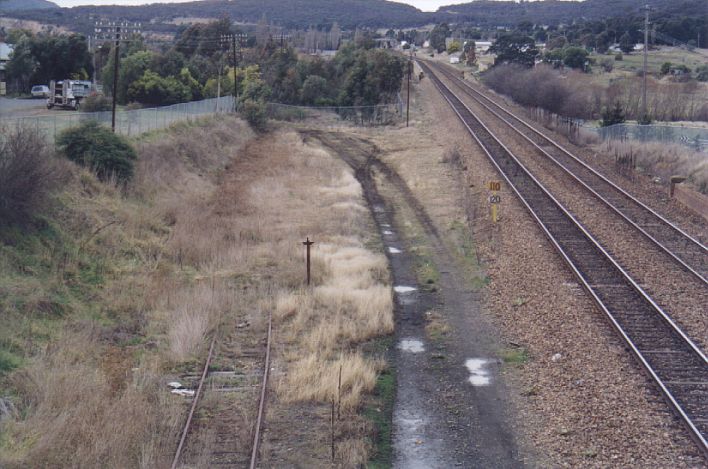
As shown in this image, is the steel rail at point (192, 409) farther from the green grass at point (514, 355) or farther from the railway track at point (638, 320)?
the railway track at point (638, 320)

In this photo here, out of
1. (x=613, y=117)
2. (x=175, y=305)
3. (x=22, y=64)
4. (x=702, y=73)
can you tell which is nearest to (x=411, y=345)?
(x=175, y=305)

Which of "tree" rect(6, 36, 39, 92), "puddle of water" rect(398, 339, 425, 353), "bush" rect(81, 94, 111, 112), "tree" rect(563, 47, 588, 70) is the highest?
"tree" rect(563, 47, 588, 70)

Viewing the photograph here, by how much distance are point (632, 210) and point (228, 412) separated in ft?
63.3

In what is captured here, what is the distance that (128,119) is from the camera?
38312 mm

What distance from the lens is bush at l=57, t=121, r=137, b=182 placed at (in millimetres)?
27672

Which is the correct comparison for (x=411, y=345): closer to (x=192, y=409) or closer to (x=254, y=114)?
(x=192, y=409)

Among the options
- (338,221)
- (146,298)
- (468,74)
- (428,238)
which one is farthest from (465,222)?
(468,74)

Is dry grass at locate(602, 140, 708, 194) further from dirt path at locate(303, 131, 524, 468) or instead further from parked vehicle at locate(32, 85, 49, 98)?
parked vehicle at locate(32, 85, 49, 98)

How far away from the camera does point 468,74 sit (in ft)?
395

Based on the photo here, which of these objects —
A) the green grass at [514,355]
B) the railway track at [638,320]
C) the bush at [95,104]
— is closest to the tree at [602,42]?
the bush at [95,104]

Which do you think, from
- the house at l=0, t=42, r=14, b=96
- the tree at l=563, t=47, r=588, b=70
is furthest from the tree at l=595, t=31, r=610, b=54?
the house at l=0, t=42, r=14, b=96

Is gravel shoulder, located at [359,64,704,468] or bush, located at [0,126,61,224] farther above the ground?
bush, located at [0,126,61,224]

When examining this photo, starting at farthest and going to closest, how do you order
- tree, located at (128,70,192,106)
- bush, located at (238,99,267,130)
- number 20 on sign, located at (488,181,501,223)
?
bush, located at (238,99,267,130), tree, located at (128,70,192,106), number 20 on sign, located at (488,181,501,223)

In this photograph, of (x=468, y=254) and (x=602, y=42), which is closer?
(x=468, y=254)
